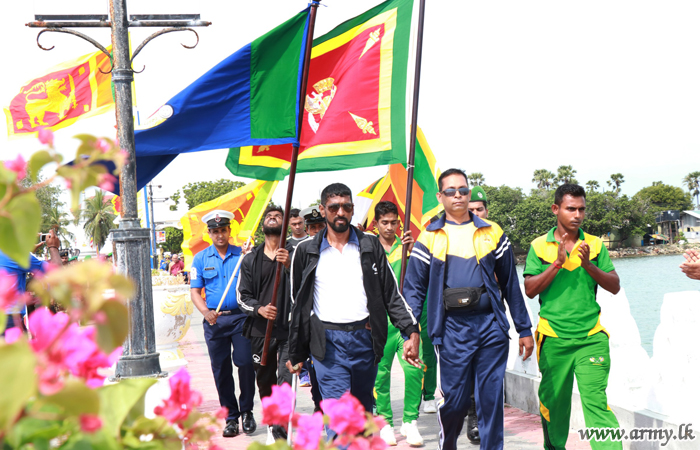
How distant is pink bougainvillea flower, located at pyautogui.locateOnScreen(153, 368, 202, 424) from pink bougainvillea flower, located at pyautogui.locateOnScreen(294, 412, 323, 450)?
0.56 ft

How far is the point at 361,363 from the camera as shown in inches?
188

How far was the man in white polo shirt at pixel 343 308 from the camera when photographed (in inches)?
188

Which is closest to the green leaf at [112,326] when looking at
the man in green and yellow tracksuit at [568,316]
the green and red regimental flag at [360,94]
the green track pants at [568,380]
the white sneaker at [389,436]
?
the man in green and yellow tracksuit at [568,316]

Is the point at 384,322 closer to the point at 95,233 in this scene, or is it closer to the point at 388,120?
the point at 388,120

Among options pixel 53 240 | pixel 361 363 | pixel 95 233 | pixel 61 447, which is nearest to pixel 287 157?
pixel 53 240

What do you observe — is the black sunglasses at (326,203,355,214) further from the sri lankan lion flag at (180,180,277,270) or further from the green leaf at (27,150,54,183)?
the green leaf at (27,150,54,183)

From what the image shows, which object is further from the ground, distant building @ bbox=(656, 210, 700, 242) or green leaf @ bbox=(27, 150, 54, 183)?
green leaf @ bbox=(27, 150, 54, 183)

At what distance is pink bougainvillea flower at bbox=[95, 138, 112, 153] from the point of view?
2.75 feet

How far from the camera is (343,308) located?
4.81 metres

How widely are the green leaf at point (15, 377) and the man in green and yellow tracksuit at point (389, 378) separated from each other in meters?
4.96

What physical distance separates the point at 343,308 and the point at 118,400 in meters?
3.89

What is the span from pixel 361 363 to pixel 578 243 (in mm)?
1786

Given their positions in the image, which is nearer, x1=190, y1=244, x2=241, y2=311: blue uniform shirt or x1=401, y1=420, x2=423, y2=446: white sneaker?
x1=401, y1=420, x2=423, y2=446: white sneaker

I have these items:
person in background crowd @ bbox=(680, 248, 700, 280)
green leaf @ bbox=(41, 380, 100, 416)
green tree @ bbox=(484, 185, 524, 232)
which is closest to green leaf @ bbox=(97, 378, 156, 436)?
green leaf @ bbox=(41, 380, 100, 416)
